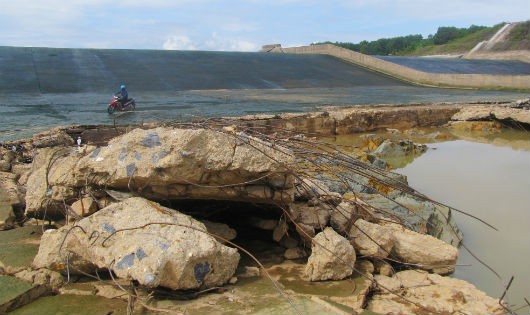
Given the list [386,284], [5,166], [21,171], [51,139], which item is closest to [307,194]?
[386,284]

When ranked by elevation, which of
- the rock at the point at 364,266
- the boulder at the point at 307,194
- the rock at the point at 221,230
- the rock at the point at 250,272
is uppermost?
the boulder at the point at 307,194

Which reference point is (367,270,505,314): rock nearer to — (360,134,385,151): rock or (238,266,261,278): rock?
(238,266,261,278): rock

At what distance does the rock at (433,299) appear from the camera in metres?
3.25

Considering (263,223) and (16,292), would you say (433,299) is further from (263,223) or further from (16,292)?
(16,292)

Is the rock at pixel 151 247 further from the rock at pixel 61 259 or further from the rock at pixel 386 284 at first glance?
the rock at pixel 386 284

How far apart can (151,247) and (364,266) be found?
1.74 meters

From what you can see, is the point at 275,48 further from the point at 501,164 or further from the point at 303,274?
the point at 303,274

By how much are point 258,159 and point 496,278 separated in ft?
8.36

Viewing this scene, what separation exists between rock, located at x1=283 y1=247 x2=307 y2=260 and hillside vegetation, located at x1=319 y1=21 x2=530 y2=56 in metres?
37.2

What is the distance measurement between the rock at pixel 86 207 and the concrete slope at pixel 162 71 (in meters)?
11.8

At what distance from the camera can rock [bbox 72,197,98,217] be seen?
3.78 meters

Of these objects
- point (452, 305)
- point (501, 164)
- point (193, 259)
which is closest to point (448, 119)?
point (501, 164)

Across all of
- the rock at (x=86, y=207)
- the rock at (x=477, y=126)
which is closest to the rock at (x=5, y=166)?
the rock at (x=86, y=207)

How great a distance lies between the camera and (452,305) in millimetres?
3340
